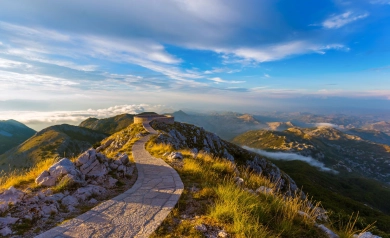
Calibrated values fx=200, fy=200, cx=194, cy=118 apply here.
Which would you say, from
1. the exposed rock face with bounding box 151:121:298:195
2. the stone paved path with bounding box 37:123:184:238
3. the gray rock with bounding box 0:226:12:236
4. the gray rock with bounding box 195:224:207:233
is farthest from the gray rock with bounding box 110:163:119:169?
the exposed rock face with bounding box 151:121:298:195

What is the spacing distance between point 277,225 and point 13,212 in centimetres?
781

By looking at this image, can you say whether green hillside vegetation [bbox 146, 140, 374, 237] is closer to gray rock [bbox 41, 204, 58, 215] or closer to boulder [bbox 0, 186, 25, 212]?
gray rock [bbox 41, 204, 58, 215]

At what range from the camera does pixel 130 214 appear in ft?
21.0

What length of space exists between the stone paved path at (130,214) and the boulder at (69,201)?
1.01 metres

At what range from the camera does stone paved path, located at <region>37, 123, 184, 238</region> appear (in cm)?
535

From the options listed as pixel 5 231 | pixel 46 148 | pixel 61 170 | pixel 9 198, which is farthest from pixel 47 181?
pixel 46 148

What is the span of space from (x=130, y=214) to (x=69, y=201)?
8.44 ft

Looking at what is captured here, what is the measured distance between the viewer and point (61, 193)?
7.54 meters

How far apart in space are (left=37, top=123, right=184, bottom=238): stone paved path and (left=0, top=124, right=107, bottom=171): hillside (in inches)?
4529

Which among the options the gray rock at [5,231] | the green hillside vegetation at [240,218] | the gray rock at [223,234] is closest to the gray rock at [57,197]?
the gray rock at [5,231]

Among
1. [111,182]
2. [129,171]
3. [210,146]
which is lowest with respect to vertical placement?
[210,146]

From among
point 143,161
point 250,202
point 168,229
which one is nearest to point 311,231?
point 250,202

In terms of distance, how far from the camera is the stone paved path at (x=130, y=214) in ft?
17.6

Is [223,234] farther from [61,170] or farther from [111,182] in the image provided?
[61,170]
